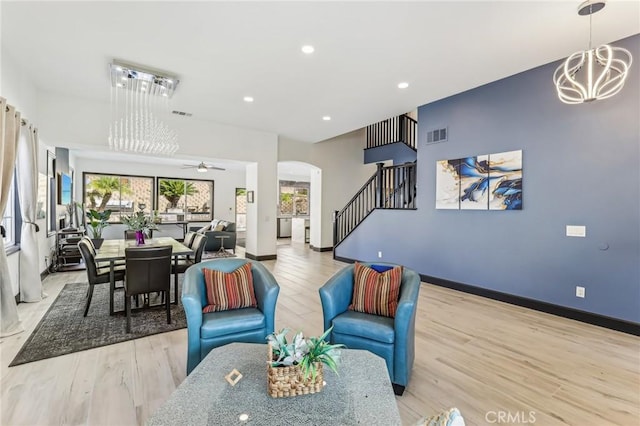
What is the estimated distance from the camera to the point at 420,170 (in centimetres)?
563

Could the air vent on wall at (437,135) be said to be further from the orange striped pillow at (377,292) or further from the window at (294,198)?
the window at (294,198)

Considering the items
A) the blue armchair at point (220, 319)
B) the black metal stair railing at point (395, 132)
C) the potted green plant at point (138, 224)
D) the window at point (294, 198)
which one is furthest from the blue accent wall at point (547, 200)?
the window at point (294, 198)

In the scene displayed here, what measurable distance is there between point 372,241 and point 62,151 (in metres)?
7.53

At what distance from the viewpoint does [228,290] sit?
2.74 metres

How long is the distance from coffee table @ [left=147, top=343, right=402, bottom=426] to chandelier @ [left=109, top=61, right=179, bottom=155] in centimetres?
407

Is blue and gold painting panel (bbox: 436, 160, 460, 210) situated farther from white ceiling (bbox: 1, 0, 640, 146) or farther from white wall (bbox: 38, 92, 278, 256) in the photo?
white wall (bbox: 38, 92, 278, 256)

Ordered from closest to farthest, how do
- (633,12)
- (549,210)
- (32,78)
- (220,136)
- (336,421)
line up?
(336,421) < (633,12) < (549,210) < (32,78) < (220,136)

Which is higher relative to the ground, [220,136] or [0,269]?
[220,136]

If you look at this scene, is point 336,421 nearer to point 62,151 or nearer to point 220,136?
point 220,136

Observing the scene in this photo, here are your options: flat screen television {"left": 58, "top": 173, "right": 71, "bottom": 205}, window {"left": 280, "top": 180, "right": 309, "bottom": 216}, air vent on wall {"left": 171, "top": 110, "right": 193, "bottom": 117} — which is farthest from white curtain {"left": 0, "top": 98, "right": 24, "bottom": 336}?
window {"left": 280, "top": 180, "right": 309, "bottom": 216}

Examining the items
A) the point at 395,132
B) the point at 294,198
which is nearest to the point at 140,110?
the point at 395,132

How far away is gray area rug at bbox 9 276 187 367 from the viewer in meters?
2.85

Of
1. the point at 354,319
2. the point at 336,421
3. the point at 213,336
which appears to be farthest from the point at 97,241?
the point at 336,421

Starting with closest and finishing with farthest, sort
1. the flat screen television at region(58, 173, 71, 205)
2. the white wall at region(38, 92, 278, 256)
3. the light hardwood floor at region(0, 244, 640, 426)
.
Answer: the light hardwood floor at region(0, 244, 640, 426) → the white wall at region(38, 92, 278, 256) → the flat screen television at region(58, 173, 71, 205)
